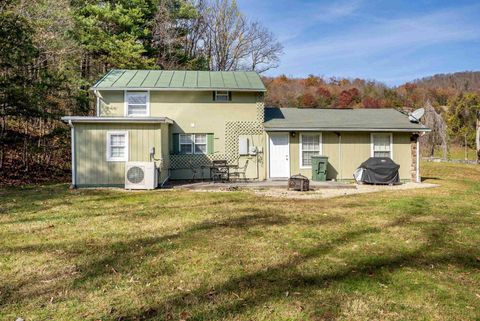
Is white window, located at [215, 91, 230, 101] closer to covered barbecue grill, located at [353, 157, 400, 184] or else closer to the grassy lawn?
covered barbecue grill, located at [353, 157, 400, 184]

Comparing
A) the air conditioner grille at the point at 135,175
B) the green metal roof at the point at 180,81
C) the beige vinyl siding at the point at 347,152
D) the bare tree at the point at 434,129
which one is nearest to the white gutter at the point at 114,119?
the air conditioner grille at the point at 135,175

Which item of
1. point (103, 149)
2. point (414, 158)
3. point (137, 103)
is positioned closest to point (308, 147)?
point (414, 158)

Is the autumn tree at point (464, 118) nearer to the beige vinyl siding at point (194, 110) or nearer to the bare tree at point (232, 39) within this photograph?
the bare tree at point (232, 39)

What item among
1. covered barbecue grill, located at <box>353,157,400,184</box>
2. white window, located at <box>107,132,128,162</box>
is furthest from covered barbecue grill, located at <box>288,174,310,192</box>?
white window, located at <box>107,132,128,162</box>

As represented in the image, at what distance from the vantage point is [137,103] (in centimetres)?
1415

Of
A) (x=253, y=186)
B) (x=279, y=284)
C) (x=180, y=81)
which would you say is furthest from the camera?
(x=180, y=81)

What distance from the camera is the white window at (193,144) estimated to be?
14172mm

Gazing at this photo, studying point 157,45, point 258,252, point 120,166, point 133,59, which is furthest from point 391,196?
point 157,45

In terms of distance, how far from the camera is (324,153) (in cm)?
1435

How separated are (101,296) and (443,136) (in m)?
33.0

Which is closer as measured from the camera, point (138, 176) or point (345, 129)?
point (138, 176)

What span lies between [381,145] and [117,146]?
10.7 metres

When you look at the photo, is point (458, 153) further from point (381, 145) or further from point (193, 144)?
point (193, 144)

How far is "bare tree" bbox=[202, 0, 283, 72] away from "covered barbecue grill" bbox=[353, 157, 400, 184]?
18462 mm
